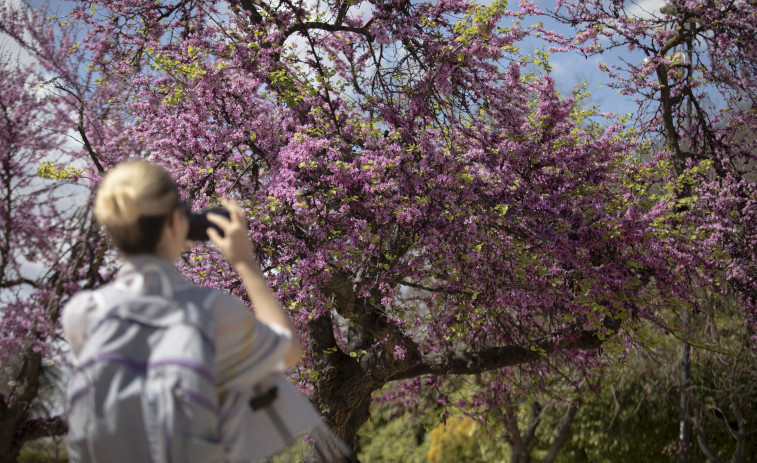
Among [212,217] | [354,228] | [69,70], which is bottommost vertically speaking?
[212,217]

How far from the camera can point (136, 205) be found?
1.81 meters

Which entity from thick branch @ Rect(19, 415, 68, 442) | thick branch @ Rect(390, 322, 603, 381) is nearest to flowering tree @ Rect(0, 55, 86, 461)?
thick branch @ Rect(19, 415, 68, 442)

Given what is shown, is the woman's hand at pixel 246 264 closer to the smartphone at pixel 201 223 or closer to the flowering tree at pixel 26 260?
the smartphone at pixel 201 223

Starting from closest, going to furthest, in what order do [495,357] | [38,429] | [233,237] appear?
[233,237] < [495,357] < [38,429]

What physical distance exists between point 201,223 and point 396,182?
412 centimetres

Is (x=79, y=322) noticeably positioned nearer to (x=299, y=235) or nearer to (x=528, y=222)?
(x=299, y=235)

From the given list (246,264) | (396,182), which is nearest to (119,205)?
(246,264)

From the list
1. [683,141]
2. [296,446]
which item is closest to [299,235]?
[296,446]

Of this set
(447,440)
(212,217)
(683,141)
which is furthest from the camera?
(447,440)

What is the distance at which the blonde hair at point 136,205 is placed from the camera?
1809mm

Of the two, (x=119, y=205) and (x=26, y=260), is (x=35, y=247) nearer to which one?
(x=26, y=260)

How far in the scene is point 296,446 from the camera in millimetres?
2387

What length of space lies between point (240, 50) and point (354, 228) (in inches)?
76.9

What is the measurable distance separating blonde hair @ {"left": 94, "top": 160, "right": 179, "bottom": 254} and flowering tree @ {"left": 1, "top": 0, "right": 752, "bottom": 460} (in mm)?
3771
